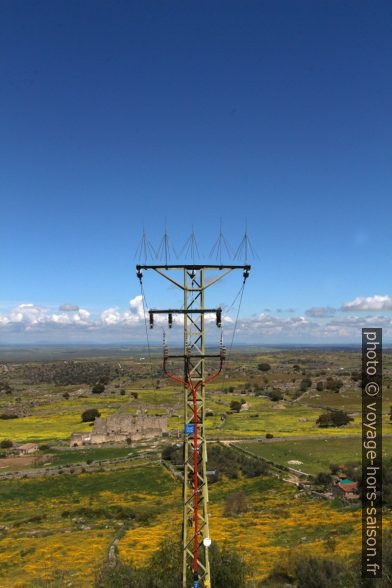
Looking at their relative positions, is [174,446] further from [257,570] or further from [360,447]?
[257,570]

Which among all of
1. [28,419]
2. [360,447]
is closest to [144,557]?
[360,447]

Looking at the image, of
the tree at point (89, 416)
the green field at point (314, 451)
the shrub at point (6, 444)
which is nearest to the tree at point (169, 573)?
the green field at point (314, 451)

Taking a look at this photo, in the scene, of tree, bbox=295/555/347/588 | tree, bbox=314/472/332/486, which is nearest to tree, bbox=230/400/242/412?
tree, bbox=314/472/332/486

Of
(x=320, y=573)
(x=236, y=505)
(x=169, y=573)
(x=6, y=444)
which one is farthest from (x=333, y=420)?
(x=169, y=573)

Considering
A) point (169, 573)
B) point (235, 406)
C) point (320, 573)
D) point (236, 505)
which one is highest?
point (169, 573)

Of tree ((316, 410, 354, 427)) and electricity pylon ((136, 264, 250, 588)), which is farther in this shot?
tree ((316, 410, 354, 427))

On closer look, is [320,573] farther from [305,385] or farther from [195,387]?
[305,385]

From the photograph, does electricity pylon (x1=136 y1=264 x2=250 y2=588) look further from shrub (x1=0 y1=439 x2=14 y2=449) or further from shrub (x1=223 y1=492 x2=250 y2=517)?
shrub (x1=0 y1=439 x2=14 y2=449)

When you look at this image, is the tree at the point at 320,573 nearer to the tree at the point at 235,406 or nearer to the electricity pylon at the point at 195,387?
the electricity pylon at the point at 195,387

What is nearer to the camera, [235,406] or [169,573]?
[169,573]

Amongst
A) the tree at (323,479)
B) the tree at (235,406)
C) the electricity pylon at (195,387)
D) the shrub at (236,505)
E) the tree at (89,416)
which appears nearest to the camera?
the electricity pylon at (195,387)

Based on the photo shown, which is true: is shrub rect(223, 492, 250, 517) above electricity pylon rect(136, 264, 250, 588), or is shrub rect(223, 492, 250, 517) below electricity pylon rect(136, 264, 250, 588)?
below

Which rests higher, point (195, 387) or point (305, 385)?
point (195, 387)
